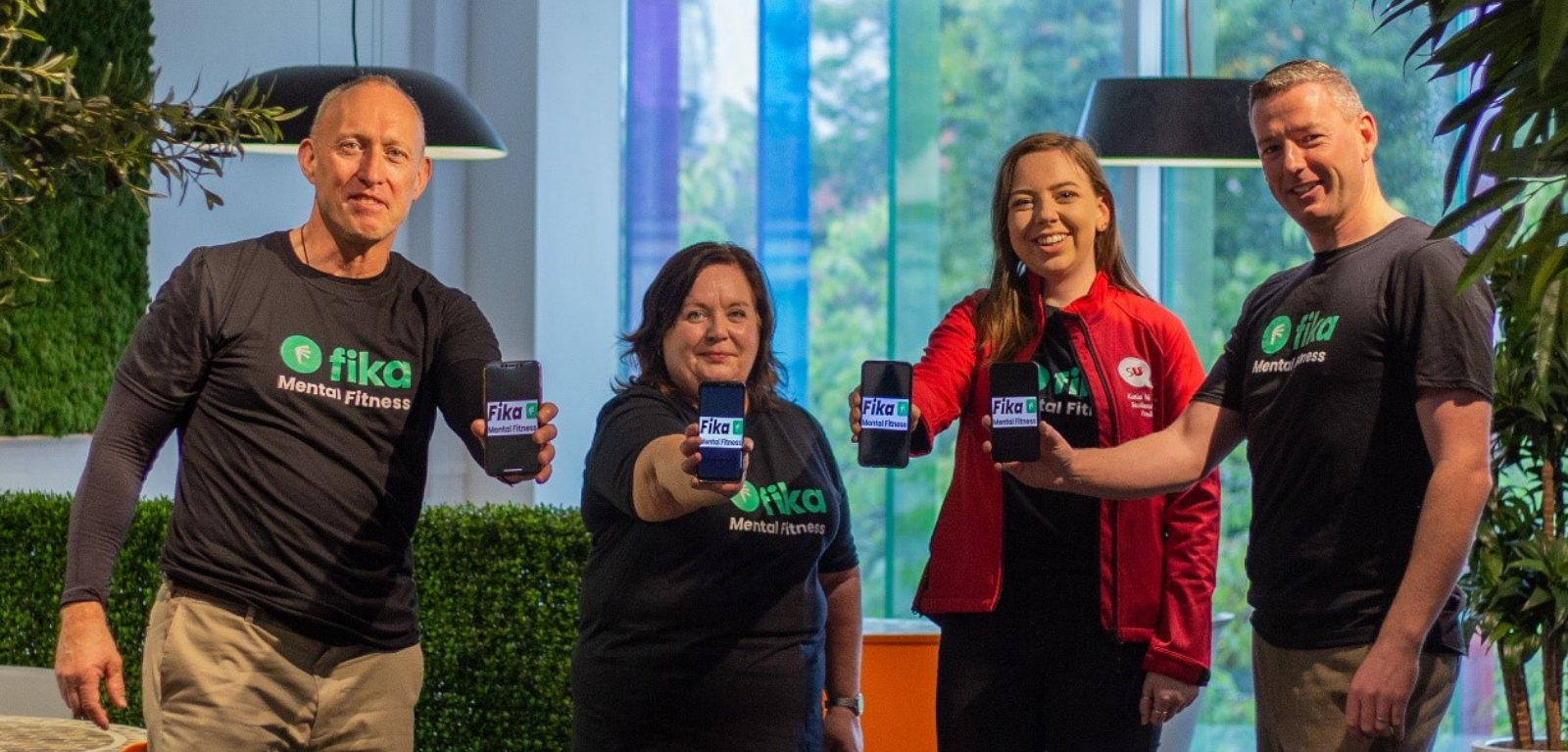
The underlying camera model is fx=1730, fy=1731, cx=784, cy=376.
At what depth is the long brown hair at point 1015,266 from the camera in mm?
2883

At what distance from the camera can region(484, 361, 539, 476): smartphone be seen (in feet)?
7.91

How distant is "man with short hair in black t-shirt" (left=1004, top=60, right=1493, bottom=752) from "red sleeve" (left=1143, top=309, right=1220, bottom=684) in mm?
162

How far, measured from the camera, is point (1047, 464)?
2.69 meters

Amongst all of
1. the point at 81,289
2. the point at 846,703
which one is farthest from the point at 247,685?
the point at 81,289

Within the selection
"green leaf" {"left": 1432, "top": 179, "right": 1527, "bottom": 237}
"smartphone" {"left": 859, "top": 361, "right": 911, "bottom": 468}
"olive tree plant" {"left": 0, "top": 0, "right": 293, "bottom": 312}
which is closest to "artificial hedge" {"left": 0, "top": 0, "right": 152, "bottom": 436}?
"olive tree plant" {"left": 0, "top": 0, "right": 293, "bottom": 312}

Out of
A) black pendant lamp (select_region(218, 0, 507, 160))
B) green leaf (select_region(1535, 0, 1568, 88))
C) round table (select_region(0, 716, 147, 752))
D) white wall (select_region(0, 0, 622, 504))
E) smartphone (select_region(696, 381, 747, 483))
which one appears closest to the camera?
green leaf (select_region(1535, 0, 1568, 88))

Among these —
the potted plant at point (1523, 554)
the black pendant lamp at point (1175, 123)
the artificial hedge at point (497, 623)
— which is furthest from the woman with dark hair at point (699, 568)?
the potted plant at point (1523, 554)

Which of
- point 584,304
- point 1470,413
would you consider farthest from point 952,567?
point 584,304

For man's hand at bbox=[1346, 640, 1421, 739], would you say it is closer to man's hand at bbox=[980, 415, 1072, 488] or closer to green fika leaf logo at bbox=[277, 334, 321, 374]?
man's hand at bbox=[980, 415, 1072, 488]

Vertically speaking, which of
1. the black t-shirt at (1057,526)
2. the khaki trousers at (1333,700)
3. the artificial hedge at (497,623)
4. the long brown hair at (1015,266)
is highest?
the long brown hair at (1015,266)

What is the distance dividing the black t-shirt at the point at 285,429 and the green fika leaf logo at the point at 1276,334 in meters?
1.18

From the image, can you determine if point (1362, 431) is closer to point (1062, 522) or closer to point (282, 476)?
point (1062, 522)

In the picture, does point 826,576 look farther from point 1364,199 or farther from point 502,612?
point 502,612

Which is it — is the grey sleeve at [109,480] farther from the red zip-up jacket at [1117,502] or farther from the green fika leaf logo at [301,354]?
the red zip-up jacket at [1117,502]
